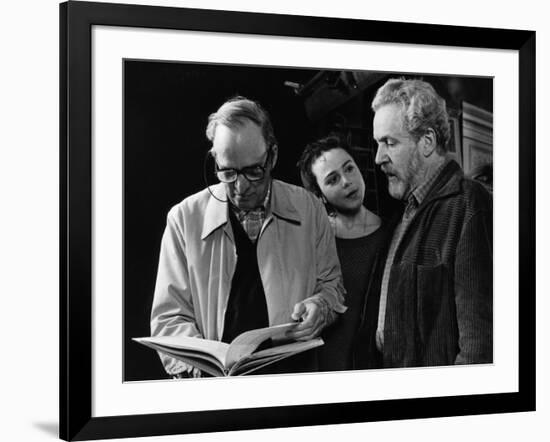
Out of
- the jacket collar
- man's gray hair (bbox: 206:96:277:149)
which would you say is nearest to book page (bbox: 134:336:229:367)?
the jacket collar

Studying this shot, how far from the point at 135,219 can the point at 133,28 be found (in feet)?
1.56

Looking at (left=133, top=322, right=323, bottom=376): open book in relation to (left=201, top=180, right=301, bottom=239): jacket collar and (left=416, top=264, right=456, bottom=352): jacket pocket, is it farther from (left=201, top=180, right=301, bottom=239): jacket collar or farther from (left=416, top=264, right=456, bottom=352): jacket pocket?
(left=416, top=264, right=456, bottom=352): jacket pocket

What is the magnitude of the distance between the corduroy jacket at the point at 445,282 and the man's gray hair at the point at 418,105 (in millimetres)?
114

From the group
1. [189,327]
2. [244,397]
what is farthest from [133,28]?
[244,397]

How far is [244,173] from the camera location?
3.04 metres

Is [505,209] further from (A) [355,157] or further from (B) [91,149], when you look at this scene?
(B) [91,149]

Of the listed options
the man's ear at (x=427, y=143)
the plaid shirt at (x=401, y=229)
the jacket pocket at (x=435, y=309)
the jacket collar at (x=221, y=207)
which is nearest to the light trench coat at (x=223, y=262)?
the jacket collar at (x=221, y=207)

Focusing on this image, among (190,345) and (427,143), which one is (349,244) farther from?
(190,345)

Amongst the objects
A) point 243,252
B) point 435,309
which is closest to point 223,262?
point 243,252

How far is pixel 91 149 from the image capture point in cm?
287

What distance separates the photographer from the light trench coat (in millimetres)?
2975

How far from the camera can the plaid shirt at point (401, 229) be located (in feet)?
10.4

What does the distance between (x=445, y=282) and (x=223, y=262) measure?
65 centimetres

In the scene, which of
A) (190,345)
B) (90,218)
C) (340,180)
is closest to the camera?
(90,218)
